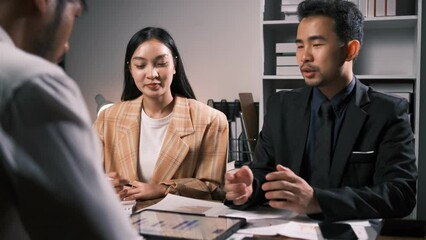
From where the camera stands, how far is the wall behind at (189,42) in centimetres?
332

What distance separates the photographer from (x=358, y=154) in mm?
1510

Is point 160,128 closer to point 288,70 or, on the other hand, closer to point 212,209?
point 212,209

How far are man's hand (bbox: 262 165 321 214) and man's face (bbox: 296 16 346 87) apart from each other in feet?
1.47

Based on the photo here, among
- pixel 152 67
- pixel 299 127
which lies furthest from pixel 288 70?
pixel 299 127

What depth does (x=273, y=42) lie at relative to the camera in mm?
2949

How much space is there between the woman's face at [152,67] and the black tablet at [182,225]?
Result: 83cm

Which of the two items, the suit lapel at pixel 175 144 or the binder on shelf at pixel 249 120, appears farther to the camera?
the binder on shelf at pixel 249 120

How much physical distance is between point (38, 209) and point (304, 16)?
1436 mm

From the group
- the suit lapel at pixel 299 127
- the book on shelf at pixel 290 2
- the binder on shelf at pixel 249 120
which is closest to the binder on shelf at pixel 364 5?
the book on shelf at pixel 290 2

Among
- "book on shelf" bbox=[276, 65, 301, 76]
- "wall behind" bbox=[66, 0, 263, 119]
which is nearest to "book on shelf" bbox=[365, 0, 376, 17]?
"book on shelf" bbox=[276, 65, 301, 76]

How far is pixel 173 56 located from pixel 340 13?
71 cm

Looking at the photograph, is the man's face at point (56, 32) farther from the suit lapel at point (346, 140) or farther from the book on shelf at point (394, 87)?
the book on shelf at point (394, 87)

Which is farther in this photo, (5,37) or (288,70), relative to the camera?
(288,70)

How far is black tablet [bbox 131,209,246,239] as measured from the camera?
1023mm
